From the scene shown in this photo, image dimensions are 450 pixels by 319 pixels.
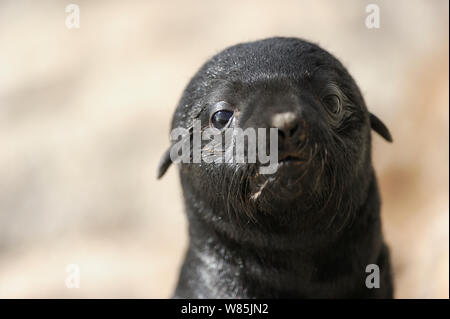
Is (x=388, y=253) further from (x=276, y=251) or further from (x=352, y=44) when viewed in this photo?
(x=352, y=44)

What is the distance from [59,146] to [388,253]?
7441 mm

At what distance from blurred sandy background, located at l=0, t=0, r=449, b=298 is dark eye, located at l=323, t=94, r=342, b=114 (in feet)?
14.1

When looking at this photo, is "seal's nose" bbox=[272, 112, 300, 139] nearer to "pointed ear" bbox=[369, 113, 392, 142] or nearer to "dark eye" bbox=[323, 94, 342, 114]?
"dark eye" bbox=[323, 94, 342, 114]

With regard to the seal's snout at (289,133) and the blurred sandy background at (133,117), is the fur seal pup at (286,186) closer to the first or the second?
the seal's snout at (289,133)

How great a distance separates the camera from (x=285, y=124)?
411cm

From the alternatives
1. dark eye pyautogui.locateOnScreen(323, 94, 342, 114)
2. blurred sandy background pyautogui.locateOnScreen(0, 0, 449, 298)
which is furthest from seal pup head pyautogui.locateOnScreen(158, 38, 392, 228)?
blurred sandy background pyautogui.locateOnScreen(0, 0, 449, 298)

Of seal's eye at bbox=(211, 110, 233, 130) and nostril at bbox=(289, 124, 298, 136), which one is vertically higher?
seal's eye at bbox=(211, 110, 233, 130)

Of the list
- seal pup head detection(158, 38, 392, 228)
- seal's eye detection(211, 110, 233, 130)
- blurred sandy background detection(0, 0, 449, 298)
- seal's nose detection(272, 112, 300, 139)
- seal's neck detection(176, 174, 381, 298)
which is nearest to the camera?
seal's nose detection(272, 112, 300, 139)

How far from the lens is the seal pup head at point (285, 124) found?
14.0 feet

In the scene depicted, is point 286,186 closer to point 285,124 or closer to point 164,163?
point 285,124

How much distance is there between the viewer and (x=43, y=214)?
1186cm

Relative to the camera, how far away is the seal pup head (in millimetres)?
4273

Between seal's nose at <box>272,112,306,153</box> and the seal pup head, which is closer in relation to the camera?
seal's nose at <box>272,112,306,153</box>
